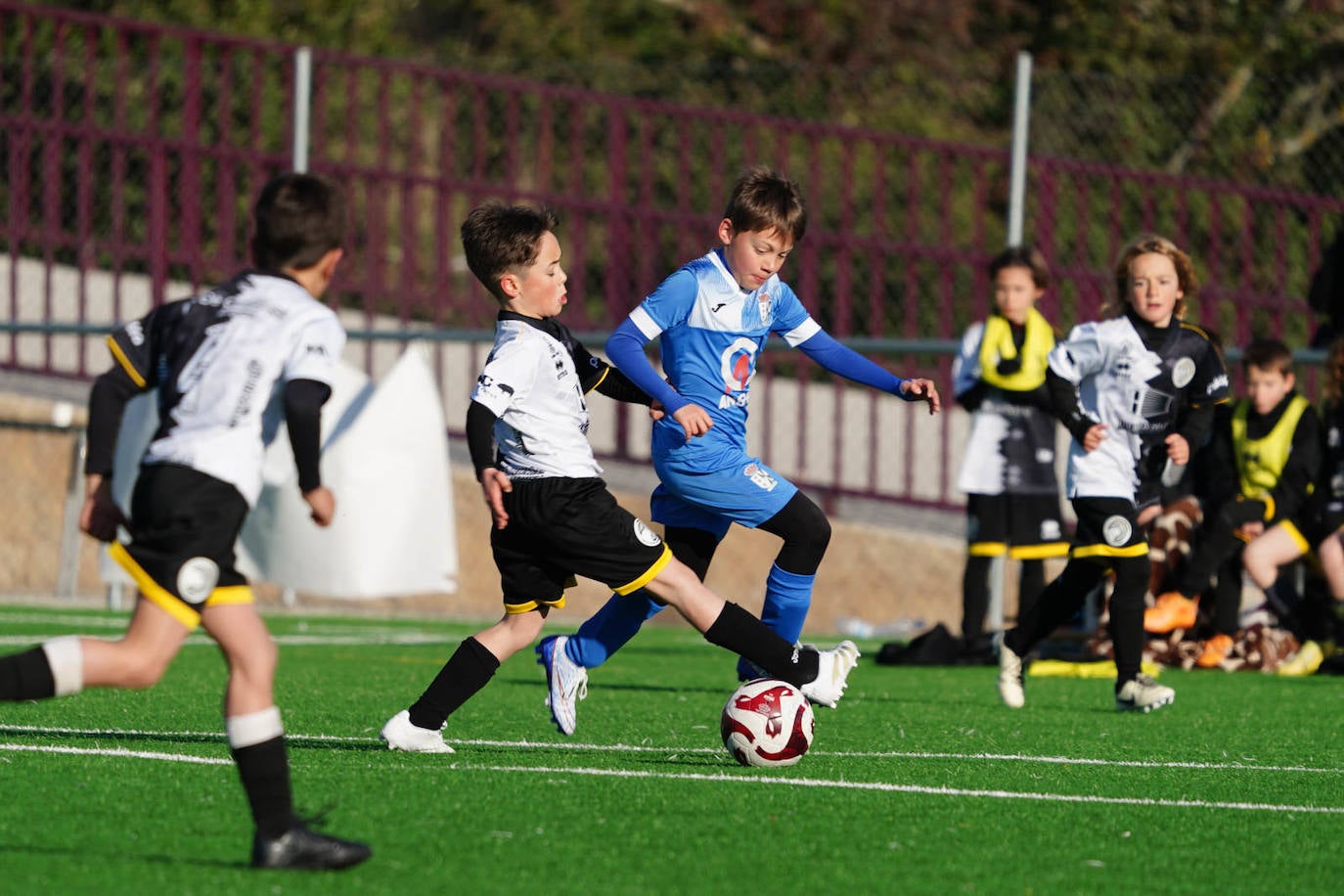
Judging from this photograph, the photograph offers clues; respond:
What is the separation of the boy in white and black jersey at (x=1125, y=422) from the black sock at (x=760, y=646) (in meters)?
1.93

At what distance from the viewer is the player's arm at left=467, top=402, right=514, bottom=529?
17.5ft

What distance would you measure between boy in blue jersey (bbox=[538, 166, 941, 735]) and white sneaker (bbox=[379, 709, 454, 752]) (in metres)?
0.56

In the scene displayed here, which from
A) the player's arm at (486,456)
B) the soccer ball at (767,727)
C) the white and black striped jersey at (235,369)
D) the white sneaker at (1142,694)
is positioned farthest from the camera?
the white sneaker at (1142,694)

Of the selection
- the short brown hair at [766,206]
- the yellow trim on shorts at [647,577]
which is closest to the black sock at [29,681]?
the yellow trim on shorts at [647,577]

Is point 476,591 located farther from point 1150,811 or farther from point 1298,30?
point 1298,30

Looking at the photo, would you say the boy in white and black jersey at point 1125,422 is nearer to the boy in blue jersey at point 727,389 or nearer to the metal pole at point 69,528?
the boy in blue jersey at point 727,389

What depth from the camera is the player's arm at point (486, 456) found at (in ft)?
17.5

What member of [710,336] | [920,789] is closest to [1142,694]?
[710,336]

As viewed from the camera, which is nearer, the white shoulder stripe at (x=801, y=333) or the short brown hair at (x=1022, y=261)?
the white shoulder stripe at (x=801, y=333)

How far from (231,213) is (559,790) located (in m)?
10.2

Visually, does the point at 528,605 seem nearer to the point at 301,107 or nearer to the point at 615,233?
the point at 301,107

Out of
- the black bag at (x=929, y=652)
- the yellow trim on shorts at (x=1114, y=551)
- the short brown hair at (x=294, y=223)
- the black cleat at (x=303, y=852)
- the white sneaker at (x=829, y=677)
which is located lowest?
the black bag at (x=929, y=652)

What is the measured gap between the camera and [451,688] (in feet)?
18.9

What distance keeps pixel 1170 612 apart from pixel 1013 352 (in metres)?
1.49
